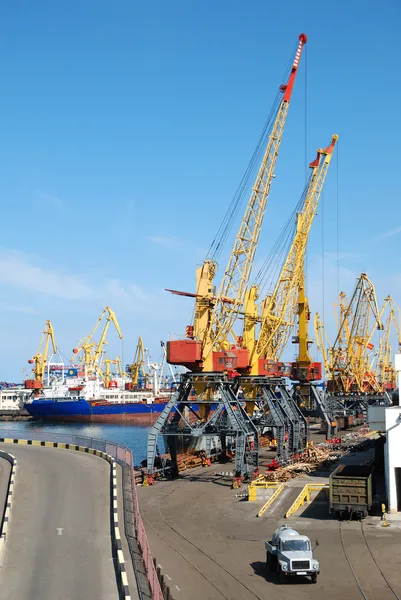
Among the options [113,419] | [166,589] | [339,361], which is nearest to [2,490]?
[166,589]

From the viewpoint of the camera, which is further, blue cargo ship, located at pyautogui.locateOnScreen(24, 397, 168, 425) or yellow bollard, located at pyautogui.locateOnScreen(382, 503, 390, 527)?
blue cargo ship, located at pyautogui.locateOnScreen(24, 397, 168, 425)

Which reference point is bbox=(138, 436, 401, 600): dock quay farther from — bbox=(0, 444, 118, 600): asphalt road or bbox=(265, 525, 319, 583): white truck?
bbox=(0, 444, 118, 600): asphalt road

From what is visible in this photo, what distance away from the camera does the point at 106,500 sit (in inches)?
1307

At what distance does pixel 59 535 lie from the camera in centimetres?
2841

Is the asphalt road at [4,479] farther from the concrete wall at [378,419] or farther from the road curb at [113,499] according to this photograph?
the concrete wall at [378,419]

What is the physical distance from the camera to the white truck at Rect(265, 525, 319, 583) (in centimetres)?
2802

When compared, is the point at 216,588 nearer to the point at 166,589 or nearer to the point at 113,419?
the point at 166,589

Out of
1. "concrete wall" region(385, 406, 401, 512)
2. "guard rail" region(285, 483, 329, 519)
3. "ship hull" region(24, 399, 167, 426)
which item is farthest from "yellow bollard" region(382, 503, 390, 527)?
"ship hull" region(24, 399, 167, 426)

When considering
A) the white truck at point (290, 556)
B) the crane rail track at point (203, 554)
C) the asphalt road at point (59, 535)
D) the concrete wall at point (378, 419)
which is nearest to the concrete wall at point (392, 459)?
the concrete wall at point (378, 419)

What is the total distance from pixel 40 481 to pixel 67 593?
47.4 feet

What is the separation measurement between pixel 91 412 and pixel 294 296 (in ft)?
328

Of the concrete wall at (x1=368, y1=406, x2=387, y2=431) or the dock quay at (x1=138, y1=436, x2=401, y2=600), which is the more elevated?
the concrete wall at (x1=368, y1=406, x2=387, y2=431)

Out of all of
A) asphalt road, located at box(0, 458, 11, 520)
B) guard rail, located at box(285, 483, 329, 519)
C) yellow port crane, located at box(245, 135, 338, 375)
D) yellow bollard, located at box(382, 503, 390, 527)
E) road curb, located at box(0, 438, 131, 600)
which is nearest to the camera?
road curb, located at box(0, 438, 131, 600)

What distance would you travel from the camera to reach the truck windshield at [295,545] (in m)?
29.0
